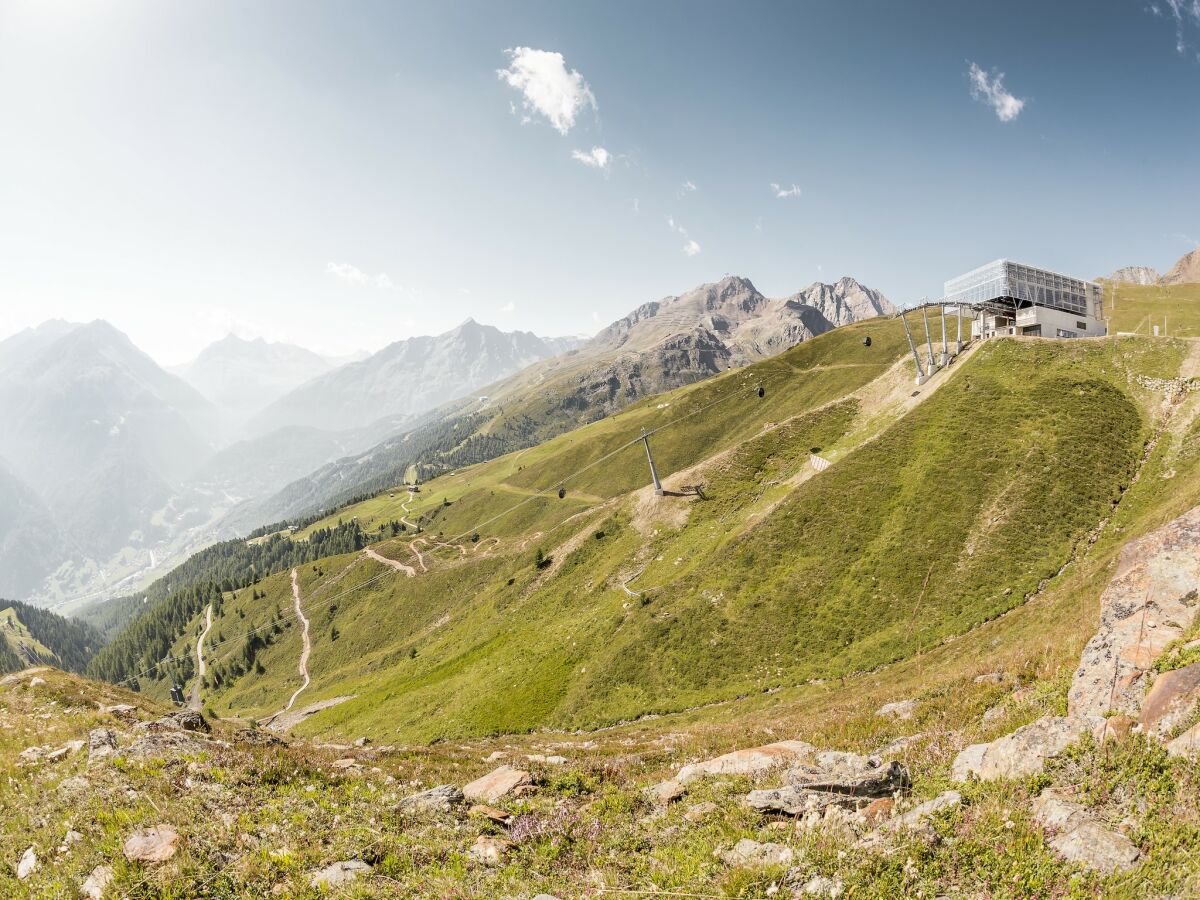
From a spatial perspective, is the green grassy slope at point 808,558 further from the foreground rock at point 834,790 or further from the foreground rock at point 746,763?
the foreground rock at point 834,790

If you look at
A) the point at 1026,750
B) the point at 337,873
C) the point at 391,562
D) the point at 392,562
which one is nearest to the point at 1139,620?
the point at 1026,750

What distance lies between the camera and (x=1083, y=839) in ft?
29.0

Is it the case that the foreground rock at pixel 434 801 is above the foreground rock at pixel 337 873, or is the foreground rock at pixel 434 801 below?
below

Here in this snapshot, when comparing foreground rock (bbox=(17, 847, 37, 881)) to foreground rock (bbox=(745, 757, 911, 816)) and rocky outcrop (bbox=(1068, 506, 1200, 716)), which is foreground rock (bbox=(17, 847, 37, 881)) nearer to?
foreground rock (bbox=(745, 757, 911, 816))

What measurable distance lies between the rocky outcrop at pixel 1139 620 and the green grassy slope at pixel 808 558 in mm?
21966

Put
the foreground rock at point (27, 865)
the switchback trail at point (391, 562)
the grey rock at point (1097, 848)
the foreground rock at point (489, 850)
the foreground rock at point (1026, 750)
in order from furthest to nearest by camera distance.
A: the switchback trail at point (391, 562)
the foreground rock at point (489, 850)
the foreground rock at point (1026, 750)
the foreground rock at point (27, 865)
the grey rock at point (1097, 848)

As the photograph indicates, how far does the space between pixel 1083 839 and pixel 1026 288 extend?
102350 millimetres

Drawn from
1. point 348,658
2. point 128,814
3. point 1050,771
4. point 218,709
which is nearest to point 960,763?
point 1050,771

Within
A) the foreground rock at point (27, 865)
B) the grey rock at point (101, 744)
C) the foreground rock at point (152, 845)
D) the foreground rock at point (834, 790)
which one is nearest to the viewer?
the foreground rock at point (152, 845)

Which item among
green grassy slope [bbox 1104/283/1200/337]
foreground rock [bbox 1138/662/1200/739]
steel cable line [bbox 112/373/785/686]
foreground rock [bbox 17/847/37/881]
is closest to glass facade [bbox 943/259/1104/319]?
green grassy slope [bbox 1104/283/1200/337]

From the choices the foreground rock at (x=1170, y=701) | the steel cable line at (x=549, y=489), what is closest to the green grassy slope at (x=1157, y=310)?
the steel cable line at (x=549, y=489)

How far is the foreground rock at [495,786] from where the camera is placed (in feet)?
55.4

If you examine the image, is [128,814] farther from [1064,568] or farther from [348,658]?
[348,658]

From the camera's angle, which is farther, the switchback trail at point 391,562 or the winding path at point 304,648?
the switchback trail at point 391,562
